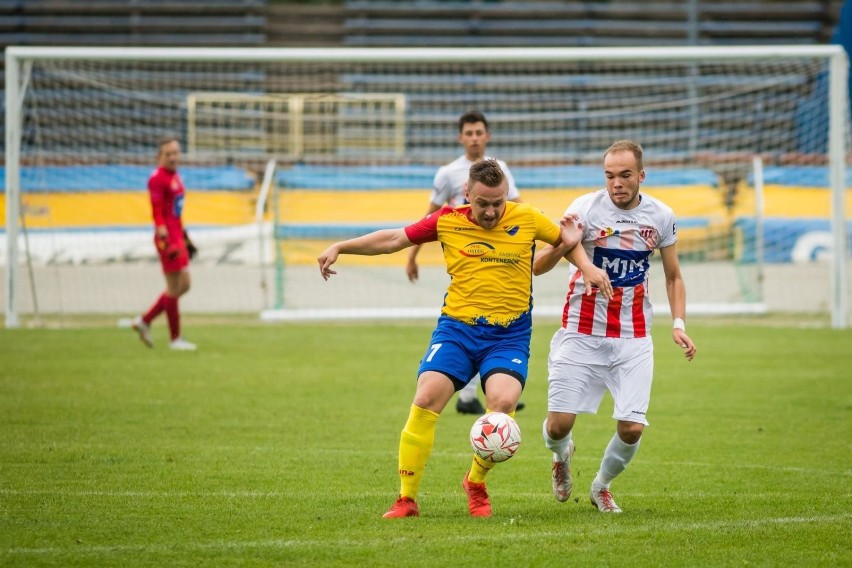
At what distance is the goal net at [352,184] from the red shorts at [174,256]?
12.6 feet

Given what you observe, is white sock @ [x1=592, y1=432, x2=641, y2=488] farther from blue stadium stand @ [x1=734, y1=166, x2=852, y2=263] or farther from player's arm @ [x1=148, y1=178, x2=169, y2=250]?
blue stadium stand @ [x1=734, y1=166, x2=852, y2=263]

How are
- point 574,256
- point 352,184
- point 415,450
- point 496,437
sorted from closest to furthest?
point 496,437, point 415,450, point 574,256, point 352,184

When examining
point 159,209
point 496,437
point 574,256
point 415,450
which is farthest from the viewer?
point 159,209

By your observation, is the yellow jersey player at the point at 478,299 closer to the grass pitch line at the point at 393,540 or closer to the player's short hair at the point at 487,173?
the player's short hair at the point at 487,173

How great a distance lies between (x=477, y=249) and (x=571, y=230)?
505mm

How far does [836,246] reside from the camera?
52.5ft

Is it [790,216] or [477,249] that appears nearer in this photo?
[477,249]

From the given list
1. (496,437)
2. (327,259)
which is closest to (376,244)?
(327,259)

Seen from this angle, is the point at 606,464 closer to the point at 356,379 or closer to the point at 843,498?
the point at 843,498

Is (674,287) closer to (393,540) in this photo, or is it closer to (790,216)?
(393,540)

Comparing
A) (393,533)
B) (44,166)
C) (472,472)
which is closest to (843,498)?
(472,472)

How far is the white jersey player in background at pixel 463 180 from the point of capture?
32.8ft

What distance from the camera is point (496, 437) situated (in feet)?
18.8

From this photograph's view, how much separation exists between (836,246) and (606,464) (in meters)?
11.0
